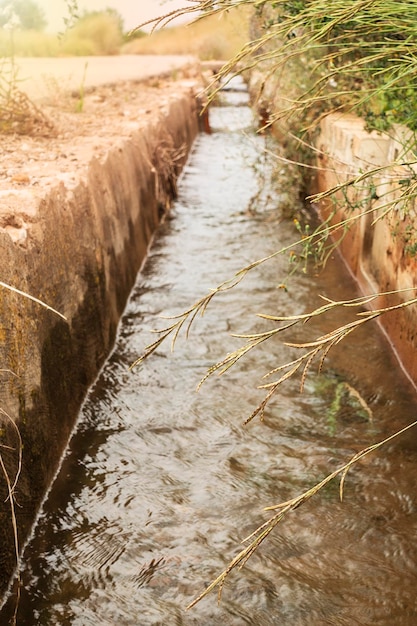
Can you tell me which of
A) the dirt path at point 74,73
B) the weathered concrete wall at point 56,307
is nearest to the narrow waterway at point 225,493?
the weathered concrete wall at point 56,307

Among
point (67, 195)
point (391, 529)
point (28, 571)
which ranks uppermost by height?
point (67, 195)

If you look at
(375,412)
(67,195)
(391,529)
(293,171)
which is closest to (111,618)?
(391,529)

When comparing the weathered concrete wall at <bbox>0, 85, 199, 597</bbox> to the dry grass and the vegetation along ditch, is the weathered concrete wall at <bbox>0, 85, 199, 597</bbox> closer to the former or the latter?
the vegetation along ditch

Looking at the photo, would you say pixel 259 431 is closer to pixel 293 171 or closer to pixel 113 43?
pixel 293 171

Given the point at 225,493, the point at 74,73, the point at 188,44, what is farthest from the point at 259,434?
the point at 188,44

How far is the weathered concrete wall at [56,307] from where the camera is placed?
2.71 m

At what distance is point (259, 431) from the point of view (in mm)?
3592

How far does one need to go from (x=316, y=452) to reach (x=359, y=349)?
1078mm

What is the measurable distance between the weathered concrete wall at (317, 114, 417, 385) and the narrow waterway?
201 mm

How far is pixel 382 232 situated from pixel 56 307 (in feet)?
6.70

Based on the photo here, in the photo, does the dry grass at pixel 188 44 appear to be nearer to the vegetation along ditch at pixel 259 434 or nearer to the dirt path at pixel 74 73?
the dirt path at pixel 74 73

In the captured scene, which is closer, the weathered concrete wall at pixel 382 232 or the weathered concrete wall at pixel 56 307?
the weathered concrete wall at pixel 56 307

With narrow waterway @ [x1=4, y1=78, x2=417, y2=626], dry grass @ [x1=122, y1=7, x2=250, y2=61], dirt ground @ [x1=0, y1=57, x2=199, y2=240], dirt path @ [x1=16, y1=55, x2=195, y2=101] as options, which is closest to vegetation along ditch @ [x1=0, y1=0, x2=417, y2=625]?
narrow waterway @ [x1=4, y1=78, x2=417, y2=626]

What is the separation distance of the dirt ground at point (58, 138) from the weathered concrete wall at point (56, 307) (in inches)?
2.1
